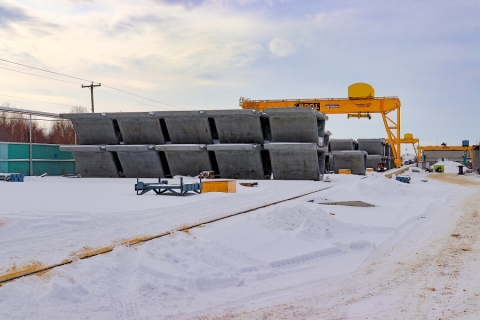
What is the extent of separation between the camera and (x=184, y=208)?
13.6m

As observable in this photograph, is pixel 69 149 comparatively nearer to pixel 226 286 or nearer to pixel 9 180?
pixel 9 180

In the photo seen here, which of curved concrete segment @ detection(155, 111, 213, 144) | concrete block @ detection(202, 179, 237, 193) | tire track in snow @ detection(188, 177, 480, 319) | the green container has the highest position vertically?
curved concrete segment @ detection(155, 111, 213, 144)

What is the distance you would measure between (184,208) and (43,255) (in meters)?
6.21

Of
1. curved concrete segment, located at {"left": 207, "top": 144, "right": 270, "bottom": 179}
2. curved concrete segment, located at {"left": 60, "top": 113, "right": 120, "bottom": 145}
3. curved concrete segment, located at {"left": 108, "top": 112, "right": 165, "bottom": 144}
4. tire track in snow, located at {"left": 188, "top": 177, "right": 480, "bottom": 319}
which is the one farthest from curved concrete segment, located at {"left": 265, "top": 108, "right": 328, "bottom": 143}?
tire track in snow, located at {"left": 188, "top": 177, "right": 480, "bottom": 319}

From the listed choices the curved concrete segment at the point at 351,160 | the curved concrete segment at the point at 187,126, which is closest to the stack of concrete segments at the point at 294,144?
the curved concrete segment at the point at 187,126

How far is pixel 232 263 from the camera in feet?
26.4

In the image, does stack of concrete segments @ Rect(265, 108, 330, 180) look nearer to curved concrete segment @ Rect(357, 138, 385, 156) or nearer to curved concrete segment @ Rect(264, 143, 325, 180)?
curved concrete segment @ Rect(264, 143, 325, 180)

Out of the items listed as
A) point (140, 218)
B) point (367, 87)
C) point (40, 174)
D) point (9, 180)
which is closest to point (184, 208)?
point (140, 218)

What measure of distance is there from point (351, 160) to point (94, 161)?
25099 millimetres

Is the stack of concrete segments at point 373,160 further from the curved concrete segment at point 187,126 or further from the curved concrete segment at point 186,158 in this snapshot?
the curved concrete segment at point 186,158

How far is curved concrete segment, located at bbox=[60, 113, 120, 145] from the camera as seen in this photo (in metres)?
33.7

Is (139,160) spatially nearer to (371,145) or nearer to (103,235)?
(103,235)

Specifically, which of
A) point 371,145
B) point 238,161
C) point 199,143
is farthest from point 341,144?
point 199,143

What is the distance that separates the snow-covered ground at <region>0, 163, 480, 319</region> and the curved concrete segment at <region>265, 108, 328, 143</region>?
16855 millimetres
